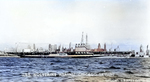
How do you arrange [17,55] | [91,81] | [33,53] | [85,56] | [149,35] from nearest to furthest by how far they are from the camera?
[91,81]
[149,35]
[85,56]
[33,53]
[17,55]

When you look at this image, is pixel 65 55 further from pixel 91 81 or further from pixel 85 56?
pixel 91 81

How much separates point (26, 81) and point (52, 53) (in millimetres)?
52977

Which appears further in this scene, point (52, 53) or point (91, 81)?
point (52, 53)

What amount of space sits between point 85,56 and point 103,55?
568 cm

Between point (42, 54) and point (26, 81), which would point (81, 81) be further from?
point (42, 54)

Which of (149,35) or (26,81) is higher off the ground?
(149,35)

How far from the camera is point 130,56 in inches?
2579

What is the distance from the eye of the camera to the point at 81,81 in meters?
11.0

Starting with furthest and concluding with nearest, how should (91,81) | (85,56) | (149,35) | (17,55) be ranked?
(17,55) → (85,56) → (149,35) → (91,81)

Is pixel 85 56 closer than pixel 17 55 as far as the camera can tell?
Yes

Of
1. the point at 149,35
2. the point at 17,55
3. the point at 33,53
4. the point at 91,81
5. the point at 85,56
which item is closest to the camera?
the point at 91,81

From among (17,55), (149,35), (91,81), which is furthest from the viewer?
(17,55)

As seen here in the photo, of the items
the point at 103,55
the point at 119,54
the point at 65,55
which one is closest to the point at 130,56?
the point at 119,54

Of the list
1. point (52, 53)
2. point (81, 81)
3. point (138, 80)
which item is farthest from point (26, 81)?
point (52, 53)
